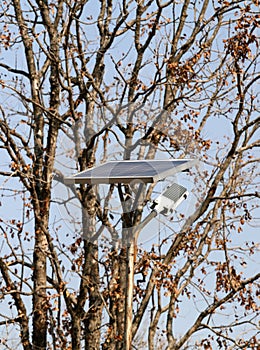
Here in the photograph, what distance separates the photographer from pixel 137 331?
5422mm

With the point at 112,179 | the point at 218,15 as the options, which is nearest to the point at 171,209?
the point at 112,179

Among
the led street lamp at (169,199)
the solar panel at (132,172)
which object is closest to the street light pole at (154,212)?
the led street lamp at (169,199)

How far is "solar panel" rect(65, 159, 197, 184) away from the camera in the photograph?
292 centimetres

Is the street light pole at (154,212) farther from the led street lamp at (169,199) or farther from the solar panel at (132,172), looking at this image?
the solar panel at (132,172)

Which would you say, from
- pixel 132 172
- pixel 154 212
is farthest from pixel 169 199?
pixel 132 172

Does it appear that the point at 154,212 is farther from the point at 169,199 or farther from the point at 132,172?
the point at 132,172

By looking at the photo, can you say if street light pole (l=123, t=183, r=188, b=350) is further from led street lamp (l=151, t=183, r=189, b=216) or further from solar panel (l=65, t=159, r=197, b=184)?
solar panel (l=65, t=159, r=197, b=184)

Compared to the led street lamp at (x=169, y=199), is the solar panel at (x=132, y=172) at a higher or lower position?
higher

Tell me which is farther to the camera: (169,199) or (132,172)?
(169,199)

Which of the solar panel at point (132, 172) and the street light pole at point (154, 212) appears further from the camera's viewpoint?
the street light pole at point (154, 212)

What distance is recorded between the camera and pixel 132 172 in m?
3.02

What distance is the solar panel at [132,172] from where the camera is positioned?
2920 millimetres

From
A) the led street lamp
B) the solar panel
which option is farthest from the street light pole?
the solar panel

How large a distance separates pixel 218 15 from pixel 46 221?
2.47 meters
